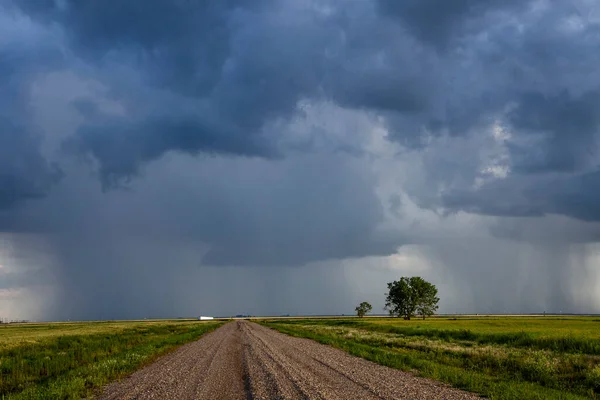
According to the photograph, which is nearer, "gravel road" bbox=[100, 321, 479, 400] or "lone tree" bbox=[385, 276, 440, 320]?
"gravel road" bbox=[100, 321, 479, 400]

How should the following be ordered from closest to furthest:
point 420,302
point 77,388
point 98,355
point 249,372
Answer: point 77,388 → point 249,372 → point 98,355 → point 420,302

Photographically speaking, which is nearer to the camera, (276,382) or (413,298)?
(276,382)

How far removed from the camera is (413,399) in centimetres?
1485

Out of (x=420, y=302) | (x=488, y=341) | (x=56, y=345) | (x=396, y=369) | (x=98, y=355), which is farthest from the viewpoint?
(x=420, y=302)

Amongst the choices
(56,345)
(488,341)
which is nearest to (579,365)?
(488,341)

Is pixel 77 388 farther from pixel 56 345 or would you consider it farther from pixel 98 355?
pixel 56 345

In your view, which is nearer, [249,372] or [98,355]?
[249,372]

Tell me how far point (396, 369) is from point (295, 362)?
6.06 metres

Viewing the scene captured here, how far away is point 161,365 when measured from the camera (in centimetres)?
2647

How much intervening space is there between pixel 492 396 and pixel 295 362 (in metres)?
12.4

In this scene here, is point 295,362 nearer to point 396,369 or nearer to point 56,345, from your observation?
point 396,369

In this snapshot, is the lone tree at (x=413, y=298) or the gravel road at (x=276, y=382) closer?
the gravel road at (x=276, y=382)

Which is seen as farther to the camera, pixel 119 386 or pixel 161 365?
pixel 161 365

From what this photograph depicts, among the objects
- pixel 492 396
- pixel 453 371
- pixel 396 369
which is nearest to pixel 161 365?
pixel 396 369
